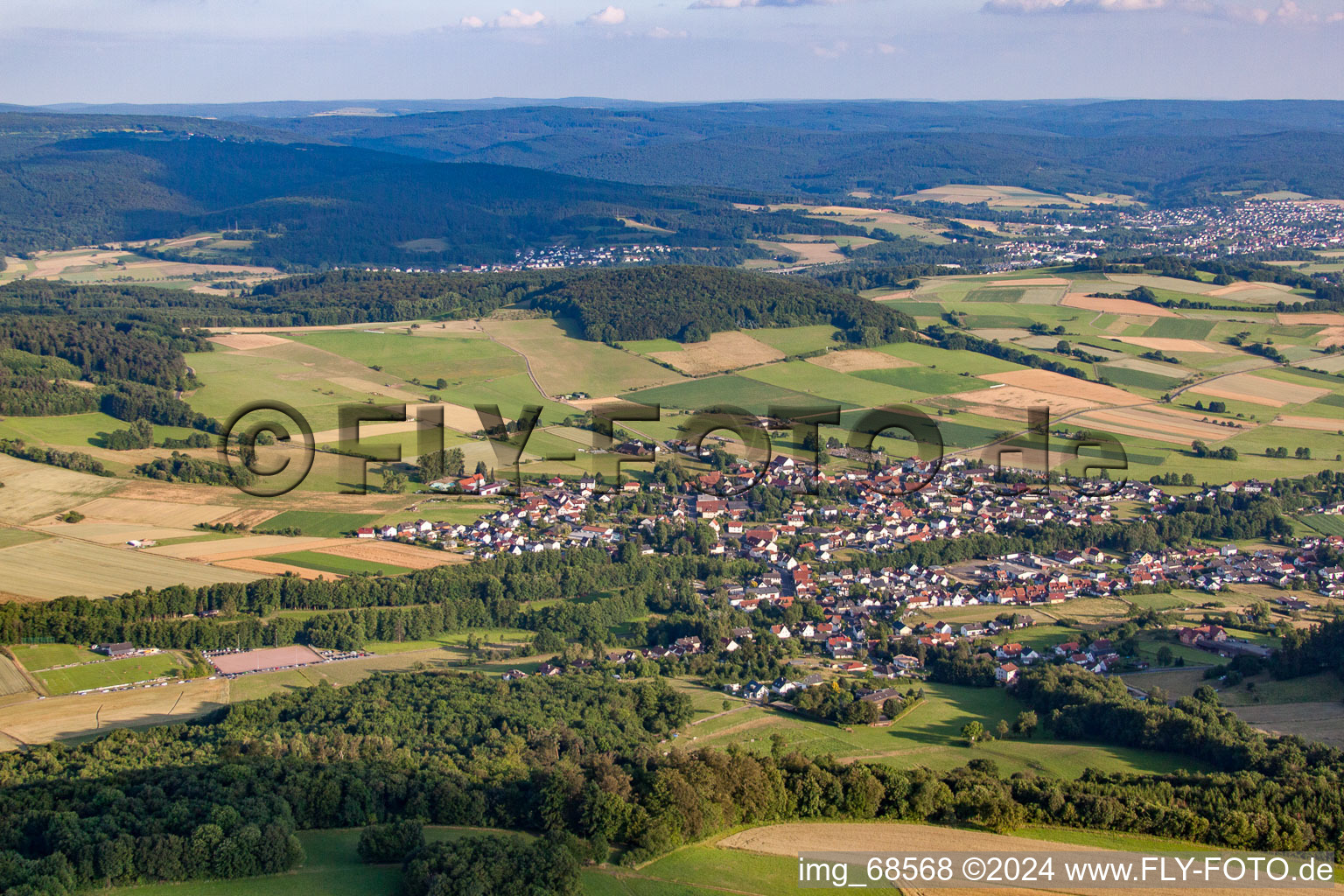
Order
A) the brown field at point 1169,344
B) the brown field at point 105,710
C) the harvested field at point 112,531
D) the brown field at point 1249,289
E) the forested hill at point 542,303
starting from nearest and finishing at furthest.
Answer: the brown field at point 105,710 < the harvested field at point 112,531 < the brown field at point 1169,344 < the forested hill at point 542,303 < the brown field at point 1249,289

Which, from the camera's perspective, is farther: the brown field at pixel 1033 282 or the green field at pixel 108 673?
the brown field at pixel 1033 282

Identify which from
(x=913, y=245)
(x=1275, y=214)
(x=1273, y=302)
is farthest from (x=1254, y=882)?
(x=1275, y=214)

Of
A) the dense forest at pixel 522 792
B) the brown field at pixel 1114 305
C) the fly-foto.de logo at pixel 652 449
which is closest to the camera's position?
the dense forest at pixel 522 792

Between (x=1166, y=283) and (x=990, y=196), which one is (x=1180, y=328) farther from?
(x=990, y=196)

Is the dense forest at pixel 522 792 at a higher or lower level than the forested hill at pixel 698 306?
lower

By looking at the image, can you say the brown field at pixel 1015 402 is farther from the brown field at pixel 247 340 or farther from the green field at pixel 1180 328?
the brown field at pixel 247 340

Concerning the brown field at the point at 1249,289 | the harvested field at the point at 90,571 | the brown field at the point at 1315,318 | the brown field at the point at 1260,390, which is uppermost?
the brown field at the point at 1249,289

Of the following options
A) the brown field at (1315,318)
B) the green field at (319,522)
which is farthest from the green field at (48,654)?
the brown field at (1315,318)

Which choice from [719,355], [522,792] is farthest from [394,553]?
[719,355]

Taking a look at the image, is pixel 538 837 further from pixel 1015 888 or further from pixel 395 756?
pixel 1015 888
